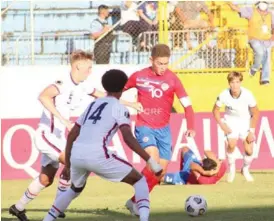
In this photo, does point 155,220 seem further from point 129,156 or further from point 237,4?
point 237,4

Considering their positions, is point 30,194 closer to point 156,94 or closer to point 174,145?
point 156,94

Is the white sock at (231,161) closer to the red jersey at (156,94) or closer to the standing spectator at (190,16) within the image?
the red jersey at (156,94)

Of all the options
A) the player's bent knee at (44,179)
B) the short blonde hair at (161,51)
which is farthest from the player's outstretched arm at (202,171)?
the player's bent knee at (44,179)

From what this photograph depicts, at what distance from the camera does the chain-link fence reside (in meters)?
24.4

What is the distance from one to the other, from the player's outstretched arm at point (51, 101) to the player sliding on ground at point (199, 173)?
19.0 ft

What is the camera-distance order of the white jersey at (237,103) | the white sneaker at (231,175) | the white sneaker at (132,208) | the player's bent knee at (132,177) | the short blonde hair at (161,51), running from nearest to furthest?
the player's bent knee at (132,177)
the white sneaker at (132,208)
the short blonde hair at (161,51)
the white sneaker at (231,175)
the white jersey at (237,103)

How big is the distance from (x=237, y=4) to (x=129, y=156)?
256 inches

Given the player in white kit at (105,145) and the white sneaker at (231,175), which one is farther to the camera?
the white sneaker at (231,175)

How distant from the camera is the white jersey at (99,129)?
10.1 m

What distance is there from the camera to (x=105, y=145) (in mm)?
10156

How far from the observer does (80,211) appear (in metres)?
13.2

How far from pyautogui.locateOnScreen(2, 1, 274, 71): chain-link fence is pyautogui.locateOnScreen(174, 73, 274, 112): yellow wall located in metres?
0.34

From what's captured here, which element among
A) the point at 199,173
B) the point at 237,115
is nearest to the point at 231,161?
the point at 237,115

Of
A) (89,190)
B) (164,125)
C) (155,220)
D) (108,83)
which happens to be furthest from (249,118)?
(108,83)
